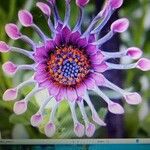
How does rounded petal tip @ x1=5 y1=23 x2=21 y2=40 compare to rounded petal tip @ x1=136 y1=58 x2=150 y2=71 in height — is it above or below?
above

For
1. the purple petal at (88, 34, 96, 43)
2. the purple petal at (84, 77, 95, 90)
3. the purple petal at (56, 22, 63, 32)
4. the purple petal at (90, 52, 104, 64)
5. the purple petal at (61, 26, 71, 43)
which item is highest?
the purple petal at (56, 22, 63, 32)

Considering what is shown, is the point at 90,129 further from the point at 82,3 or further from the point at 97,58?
the point at 82,3

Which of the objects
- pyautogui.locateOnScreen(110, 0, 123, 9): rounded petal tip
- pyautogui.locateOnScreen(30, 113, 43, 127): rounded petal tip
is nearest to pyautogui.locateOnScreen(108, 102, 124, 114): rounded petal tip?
pyautogui.locateOnScreen(30, 113, 43, 127): rounded petal tip

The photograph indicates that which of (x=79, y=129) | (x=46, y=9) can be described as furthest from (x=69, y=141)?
(x=46, y=9)

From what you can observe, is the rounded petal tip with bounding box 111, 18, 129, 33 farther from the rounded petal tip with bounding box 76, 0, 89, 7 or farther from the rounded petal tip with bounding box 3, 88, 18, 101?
the rounded petal tip with bounding box 3, 88, 18, 101

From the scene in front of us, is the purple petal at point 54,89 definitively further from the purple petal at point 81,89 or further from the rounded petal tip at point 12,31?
the rounded petal tip at point 12,31

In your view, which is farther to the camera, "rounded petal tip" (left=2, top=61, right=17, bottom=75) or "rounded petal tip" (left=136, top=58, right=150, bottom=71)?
"rounded petal tip" (left=2, top=61, right=17, bottom=75)

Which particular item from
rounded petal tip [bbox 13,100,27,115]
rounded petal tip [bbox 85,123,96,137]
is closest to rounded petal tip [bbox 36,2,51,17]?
rounded petal tip [bbox 13,100,27,115]

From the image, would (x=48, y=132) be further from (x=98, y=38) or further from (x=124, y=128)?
(x=98, y=38)
